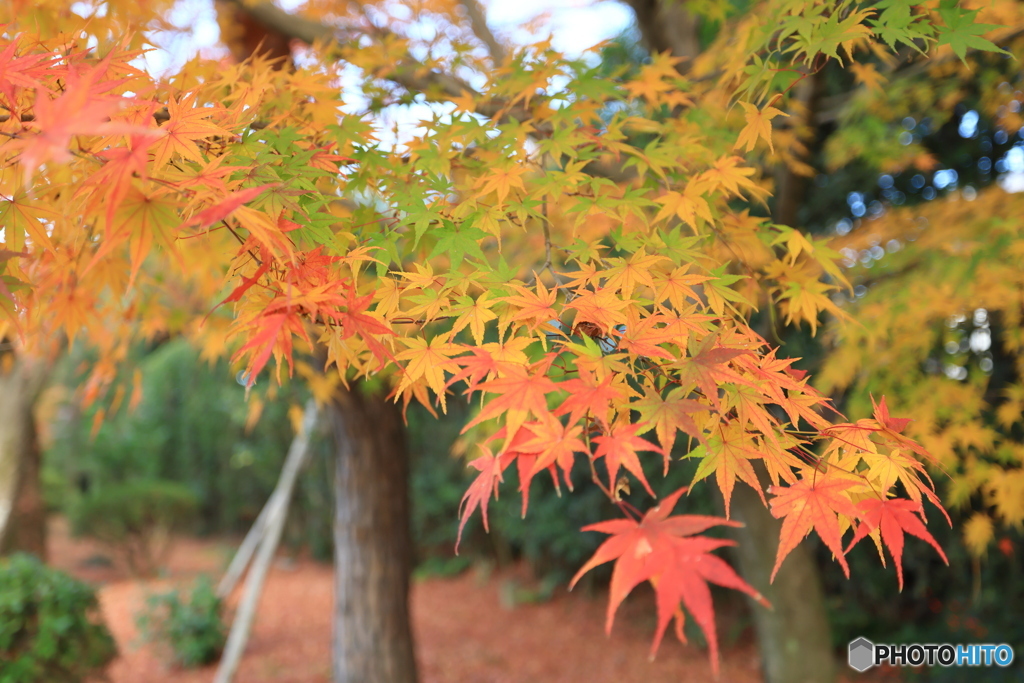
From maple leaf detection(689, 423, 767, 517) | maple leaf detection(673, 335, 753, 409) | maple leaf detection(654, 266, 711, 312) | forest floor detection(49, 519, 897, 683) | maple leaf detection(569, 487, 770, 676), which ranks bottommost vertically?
forest floor detection(49, 519, 897, 683)

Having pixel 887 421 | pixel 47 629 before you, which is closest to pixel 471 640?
pixel 47 629

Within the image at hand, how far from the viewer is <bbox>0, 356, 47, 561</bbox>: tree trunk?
489cm

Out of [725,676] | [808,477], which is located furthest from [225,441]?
[808,477]

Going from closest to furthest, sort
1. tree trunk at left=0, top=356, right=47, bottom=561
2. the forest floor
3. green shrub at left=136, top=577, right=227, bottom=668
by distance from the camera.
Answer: the forest floor < green shrub at left=136, top=577, right=227, bottom=668 < tree trunk at left=0, top=356, right=47, bottom=561

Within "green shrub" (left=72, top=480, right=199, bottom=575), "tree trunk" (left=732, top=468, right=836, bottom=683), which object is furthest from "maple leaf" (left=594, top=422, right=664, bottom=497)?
"green shrub" (left=72, top=480, right=199, bottom=575)

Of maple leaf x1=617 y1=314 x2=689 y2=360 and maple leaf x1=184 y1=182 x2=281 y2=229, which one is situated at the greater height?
maple leaf x1=184 y1=182 x2=281 y2=229

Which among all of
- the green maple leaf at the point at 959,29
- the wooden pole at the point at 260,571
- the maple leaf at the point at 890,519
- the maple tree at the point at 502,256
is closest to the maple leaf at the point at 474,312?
the maple tree at the point at 502,256

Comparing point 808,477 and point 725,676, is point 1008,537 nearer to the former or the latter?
point 725,676

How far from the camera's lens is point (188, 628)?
450 cm

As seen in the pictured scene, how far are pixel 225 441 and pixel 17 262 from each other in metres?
8.31

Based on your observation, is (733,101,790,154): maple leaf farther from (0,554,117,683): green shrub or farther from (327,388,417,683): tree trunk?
(0,554,117,683): green shrub

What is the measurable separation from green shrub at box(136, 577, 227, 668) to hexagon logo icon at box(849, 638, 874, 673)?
448cm

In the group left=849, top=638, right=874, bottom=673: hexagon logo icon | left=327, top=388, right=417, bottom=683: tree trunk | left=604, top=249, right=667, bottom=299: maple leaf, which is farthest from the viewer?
left=849, top=638, right=874, bottom=673: hexagon logo icon

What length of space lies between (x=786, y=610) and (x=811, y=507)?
8.43 feet
